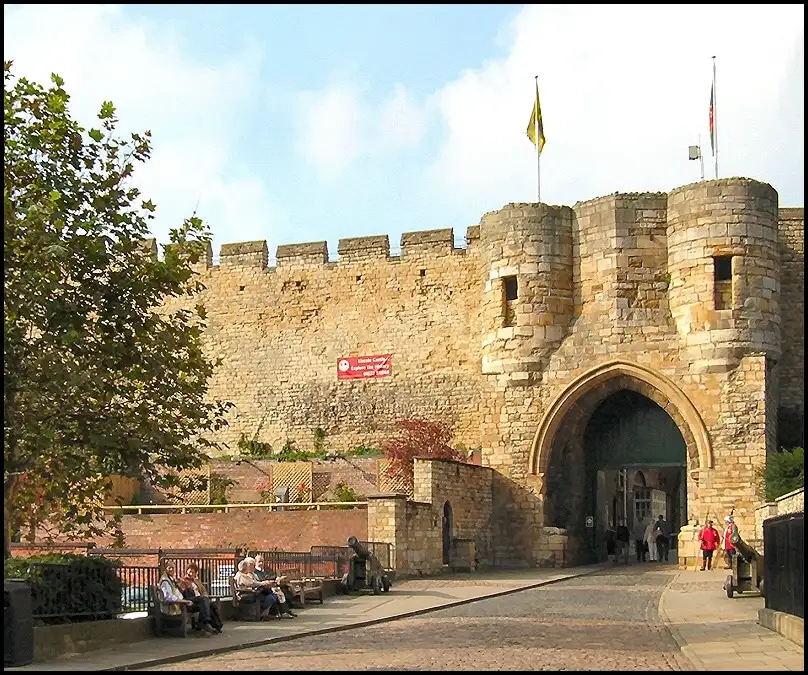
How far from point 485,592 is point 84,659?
9.56m

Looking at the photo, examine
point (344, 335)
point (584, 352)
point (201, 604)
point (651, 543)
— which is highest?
point (344, 335)

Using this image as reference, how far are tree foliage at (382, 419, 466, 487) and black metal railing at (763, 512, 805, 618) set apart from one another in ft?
54.9

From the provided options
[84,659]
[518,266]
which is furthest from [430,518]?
[84,659]

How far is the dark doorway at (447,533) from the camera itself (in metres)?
26.4

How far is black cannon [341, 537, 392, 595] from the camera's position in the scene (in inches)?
789

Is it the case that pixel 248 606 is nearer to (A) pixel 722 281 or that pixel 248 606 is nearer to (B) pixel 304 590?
(B) pixel 304 590

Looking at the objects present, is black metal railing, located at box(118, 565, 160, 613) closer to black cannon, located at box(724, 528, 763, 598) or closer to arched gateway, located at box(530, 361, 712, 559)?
black cannon, located at box(724, 528, 763, 598)

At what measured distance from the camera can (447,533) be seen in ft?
87.0

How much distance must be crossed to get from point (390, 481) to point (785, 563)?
1821 centimetres

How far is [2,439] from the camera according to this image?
12219mm

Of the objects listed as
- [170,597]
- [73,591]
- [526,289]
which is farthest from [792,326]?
[73,591]

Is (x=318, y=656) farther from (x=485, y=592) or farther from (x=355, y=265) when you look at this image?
(x=355, y=265)

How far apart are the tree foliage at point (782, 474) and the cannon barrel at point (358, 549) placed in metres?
9.24

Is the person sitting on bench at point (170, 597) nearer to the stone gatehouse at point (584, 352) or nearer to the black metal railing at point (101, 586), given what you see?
the black metal railing at point (101, 586)
